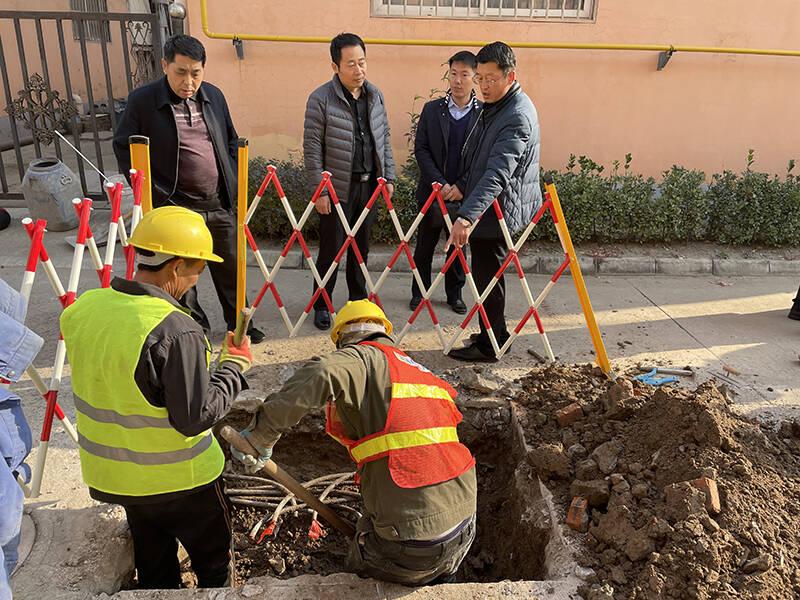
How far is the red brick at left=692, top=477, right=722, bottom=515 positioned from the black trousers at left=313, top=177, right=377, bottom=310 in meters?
2.93

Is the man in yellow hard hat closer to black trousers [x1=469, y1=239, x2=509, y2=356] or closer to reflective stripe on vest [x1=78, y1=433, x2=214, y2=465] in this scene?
reflective stripe on vest [x1=78, y1=433, x2=214, y2=465]

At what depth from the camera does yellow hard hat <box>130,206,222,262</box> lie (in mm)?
2258

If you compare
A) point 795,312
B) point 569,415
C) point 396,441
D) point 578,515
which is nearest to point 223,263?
point 569,415

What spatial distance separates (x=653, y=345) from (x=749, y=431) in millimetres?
1658

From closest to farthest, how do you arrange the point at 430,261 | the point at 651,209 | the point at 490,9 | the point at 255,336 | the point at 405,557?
the point at 405,557
the point at 255,336
the point at 430,261
the point at 651,209
the point at 490,9

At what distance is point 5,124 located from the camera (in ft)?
34.3

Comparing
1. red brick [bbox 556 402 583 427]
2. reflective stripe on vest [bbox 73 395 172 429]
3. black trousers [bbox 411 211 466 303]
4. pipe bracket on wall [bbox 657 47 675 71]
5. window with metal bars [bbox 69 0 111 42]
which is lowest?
red brick [bbox 556 402 583 427]

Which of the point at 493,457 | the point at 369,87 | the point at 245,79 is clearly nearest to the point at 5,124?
the point at 245,79

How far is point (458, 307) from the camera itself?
5348 millimetres

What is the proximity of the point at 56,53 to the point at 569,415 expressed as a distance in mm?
11067

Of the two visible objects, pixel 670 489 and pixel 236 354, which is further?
pixel 670 489

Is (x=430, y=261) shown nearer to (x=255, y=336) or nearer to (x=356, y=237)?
(x=356, y=237)

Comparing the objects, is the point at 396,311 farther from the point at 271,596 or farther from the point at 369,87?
the point at 271,596

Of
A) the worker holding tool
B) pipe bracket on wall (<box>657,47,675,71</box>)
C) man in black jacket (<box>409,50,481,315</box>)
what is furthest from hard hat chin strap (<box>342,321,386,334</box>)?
pipe bracket on wall (<box>657,47,675,71</box>)
